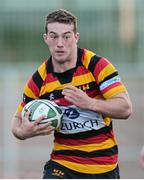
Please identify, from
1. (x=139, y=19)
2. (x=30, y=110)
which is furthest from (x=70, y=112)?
(x=139, y=19)

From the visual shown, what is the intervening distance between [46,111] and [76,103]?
0.30 meters

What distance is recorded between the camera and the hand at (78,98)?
6492 millimetres

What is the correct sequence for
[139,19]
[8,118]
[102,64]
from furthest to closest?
[139,19], [8,118], [102,64]

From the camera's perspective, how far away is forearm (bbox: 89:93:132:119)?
6.52 m

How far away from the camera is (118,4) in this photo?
17062mm

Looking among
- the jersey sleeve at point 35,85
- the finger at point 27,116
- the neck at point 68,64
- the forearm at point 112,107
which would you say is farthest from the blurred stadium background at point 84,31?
the forearm at point 112,107

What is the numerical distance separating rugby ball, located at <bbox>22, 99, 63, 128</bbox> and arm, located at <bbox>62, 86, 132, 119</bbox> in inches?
6.6

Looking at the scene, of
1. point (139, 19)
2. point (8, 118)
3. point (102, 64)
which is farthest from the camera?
point (139, 19)

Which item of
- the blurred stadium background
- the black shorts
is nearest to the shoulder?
the black shorts

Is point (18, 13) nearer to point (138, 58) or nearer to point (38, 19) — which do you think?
point (38, 19)

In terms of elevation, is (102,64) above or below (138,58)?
above

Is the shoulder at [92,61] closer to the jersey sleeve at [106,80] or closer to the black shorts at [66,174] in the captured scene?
the jersey sleeve at [106,80]

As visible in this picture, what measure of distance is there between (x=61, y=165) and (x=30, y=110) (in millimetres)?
538

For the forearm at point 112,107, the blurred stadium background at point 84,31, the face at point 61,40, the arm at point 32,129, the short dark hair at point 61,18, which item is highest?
the short dark hair at point 61,18
